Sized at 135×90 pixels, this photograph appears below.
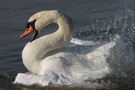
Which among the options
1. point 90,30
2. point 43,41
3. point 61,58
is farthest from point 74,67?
point 90,30

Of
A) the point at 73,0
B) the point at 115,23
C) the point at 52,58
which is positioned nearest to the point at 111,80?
the point at 52,58

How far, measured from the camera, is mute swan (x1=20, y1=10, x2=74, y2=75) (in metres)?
9.47

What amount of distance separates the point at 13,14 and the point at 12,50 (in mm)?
3643

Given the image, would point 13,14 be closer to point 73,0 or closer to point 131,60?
point 73,0

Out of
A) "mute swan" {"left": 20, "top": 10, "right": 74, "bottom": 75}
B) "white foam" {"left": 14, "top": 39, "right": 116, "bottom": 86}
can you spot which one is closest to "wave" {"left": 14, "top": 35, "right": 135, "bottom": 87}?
"white foam" {"left": 14, "top": 39, "right": 116, "bottom": 86}

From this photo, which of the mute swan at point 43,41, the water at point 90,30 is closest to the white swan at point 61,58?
the mute swan at point 43,41

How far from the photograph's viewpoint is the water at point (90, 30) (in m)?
9.06

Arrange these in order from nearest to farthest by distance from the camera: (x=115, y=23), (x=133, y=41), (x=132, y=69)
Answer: (x=132, y=69), (x=133, y=41), (x=115, y=23)

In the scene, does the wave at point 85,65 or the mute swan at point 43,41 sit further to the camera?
the mute swan at point 43,41

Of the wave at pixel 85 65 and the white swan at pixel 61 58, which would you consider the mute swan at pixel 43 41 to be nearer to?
the white swan at pixel 61 58

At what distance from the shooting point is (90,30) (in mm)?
12562

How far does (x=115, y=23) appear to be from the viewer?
13.0 m

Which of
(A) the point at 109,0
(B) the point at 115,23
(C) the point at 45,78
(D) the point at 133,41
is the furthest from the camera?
(A) the point at 109,0

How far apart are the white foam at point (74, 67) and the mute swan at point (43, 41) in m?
0.17
